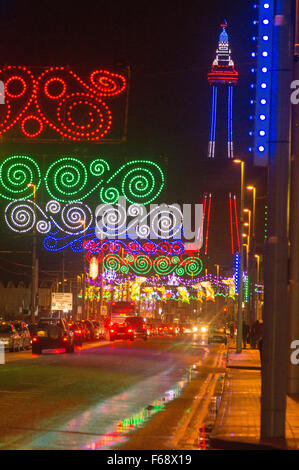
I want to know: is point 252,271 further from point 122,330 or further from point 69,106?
point 69,106

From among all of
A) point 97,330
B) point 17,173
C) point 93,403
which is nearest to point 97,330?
point 97,330

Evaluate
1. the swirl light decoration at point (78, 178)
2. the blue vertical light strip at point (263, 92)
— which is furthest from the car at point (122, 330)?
the swirl light decoration at point (78, 178)

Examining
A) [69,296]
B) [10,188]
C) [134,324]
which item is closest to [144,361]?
[10,188]

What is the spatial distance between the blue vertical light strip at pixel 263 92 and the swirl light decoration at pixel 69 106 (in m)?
6.65

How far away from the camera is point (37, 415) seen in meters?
15.2

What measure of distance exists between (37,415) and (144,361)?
813 inches

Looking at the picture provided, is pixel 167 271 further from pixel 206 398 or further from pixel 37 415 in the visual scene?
pixel 37 415

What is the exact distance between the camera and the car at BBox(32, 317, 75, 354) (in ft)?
130

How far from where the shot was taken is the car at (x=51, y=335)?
39656 mm

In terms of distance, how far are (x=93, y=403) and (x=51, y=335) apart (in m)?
22.6

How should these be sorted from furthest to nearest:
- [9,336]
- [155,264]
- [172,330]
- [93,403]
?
[172,330]
[9,336]
[155,264]
[93,403]

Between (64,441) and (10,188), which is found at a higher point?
(10,188)

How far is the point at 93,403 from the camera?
17.9m

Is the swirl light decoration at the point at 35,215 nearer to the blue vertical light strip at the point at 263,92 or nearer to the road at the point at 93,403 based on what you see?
the road at the point at 93,403
